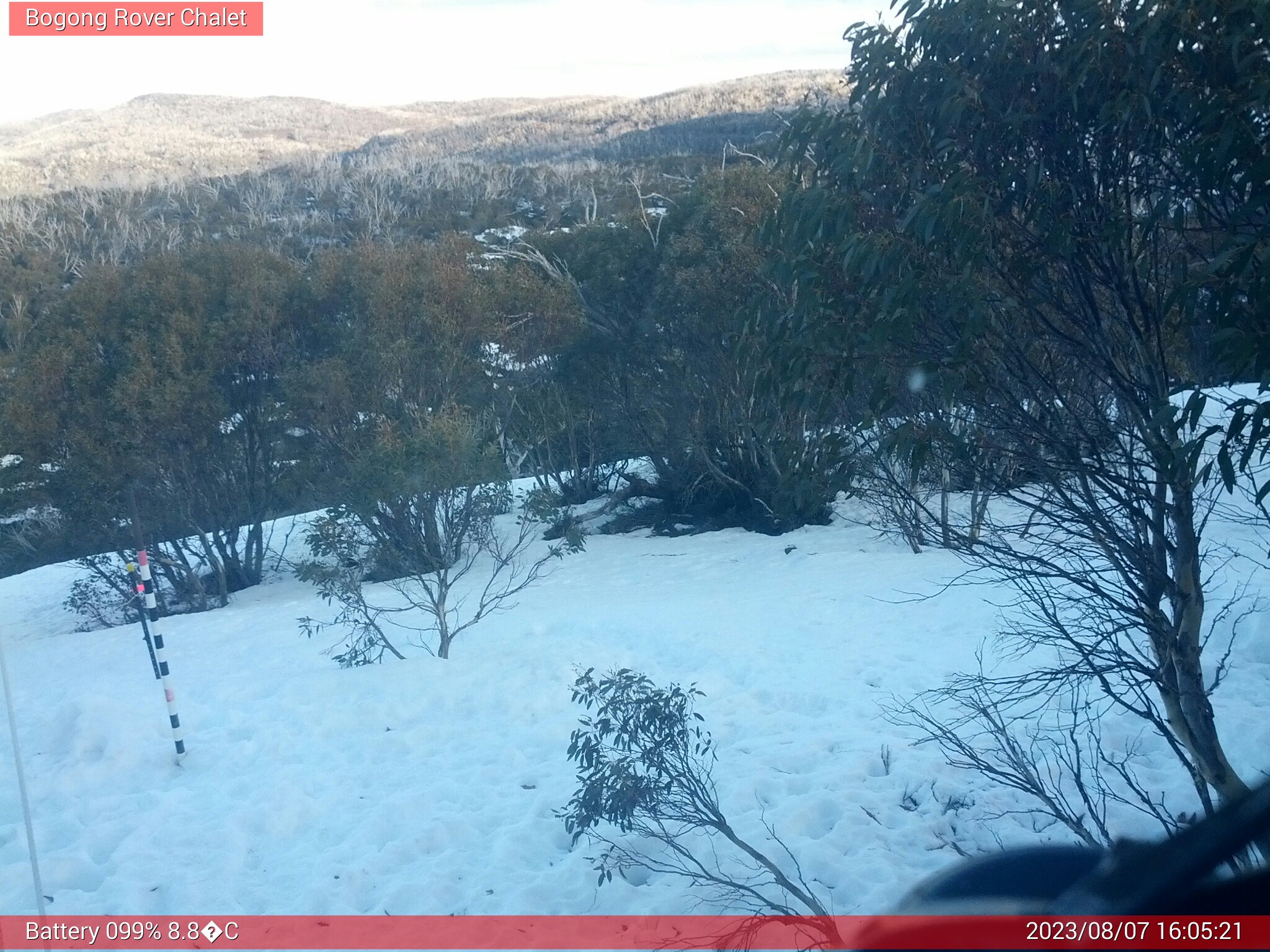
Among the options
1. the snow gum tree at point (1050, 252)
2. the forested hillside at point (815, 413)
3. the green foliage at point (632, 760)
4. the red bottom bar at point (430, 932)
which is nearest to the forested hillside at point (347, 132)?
the forested hillside at point (815, 413)

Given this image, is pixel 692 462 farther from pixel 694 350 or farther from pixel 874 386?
pixel 874 386

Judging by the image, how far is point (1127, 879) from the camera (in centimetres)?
136

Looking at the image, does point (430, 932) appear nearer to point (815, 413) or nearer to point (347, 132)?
point (815, 413)

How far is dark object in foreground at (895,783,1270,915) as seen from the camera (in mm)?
1292

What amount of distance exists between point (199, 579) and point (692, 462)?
7.96m

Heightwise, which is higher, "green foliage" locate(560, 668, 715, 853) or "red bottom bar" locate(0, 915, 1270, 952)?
"green foliage" locate(560, 668, 715, 853)

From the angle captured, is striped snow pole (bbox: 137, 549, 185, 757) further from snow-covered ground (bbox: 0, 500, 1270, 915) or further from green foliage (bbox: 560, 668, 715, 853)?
green foliage (bbox: 560, 668, 715, 853)

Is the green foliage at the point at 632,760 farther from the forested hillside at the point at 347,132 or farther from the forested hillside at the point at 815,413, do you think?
the forested hillside at the point at 347,132

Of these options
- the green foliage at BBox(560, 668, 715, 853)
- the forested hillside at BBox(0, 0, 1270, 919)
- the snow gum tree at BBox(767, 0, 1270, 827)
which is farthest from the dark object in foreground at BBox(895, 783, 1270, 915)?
the green foliage at BBox(560, 668, 715, 853)

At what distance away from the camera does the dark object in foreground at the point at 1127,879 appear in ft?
4.24

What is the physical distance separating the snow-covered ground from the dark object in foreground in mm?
2388

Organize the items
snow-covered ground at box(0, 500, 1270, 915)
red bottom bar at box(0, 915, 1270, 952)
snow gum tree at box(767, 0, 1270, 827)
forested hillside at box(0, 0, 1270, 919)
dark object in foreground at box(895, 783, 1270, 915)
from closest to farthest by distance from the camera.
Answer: dark object in foreground at box(895, 783, 1270, 915) → snow gum tree at box(767, 0, 1270, 827) → forested hillside at box(0, 0, 1270, 919) → red bottom bar at box(0, 915, 1270, 952) → snow-covered ground at box(0, 500, 1270, 915)

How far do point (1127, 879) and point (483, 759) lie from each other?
4.79 metres

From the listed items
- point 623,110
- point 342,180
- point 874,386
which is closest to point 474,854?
point 874,386
